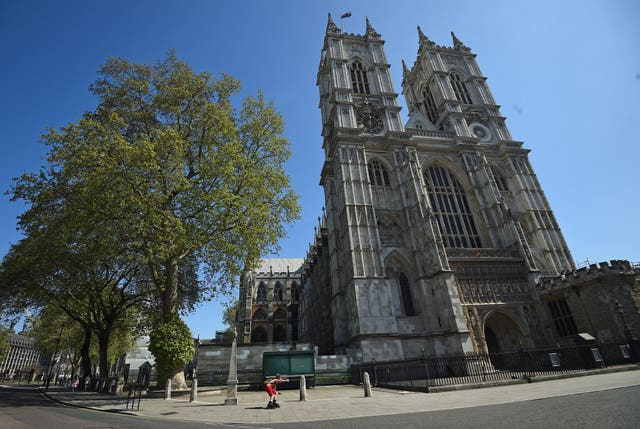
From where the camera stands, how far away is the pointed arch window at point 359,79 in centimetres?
3475

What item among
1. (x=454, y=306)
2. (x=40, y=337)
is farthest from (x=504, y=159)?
(x=40, y=337)

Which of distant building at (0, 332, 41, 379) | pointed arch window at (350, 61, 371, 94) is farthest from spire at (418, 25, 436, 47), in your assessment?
distant building at (0, 332, 41, 379)

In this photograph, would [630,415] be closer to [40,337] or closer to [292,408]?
[292,408]

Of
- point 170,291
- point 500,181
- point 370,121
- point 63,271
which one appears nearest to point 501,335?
point 500,181

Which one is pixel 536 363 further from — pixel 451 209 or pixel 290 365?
pixel 451 209

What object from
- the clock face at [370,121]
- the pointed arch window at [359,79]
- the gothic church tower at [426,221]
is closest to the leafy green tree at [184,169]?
the gothic church tower at [426,221]

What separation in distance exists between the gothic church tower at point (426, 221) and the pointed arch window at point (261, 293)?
2749cm

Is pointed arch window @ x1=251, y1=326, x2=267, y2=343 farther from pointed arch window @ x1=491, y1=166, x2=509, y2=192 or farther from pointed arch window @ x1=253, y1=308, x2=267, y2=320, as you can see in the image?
pointed arch window @ x1=491, y1=166, x2=509, y2=192

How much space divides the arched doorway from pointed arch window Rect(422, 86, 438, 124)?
23.8 meters

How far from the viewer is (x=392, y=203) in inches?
1091

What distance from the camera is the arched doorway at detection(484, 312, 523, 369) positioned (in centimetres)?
2328

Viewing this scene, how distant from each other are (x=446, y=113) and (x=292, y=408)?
33395mm

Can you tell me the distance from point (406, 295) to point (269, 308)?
1301 inches

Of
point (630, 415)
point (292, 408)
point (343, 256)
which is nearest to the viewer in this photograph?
point (630, 415)
